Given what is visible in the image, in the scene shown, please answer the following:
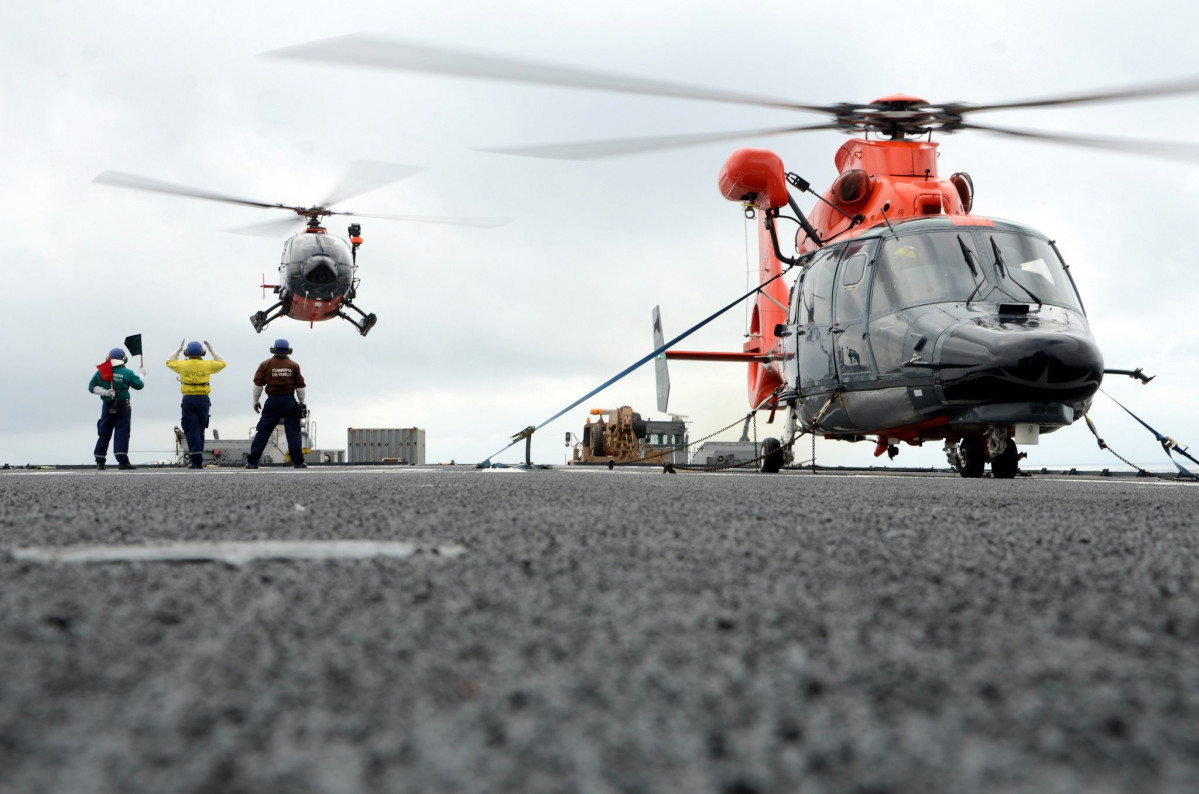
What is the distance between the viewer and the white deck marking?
1.69m

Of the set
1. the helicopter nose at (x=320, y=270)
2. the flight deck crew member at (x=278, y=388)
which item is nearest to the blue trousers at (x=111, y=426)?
the flight deck crew member at (x=278, y=388)

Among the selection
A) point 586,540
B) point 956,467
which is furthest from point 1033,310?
point 586,540

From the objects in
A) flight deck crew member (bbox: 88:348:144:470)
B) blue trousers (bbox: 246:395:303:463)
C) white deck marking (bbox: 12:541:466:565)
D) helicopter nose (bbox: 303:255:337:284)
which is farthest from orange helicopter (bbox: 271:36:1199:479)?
helicopter nose (bbox: 303:255:337:284)

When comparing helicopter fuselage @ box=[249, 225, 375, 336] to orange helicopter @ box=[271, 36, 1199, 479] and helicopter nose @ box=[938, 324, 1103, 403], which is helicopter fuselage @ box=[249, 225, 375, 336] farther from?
helicopter nose @ box=[938, 324, 1103, 403]

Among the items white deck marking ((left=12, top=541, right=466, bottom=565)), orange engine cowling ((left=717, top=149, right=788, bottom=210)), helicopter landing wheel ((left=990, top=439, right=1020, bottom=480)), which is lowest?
white deck marking ((left=12, top=541, right=466, bottom=565))

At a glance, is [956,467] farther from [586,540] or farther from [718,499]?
[586,540]

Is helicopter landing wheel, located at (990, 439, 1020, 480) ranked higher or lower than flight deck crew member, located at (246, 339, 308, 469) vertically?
lower

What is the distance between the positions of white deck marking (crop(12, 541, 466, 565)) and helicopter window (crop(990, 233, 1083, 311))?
706 cm

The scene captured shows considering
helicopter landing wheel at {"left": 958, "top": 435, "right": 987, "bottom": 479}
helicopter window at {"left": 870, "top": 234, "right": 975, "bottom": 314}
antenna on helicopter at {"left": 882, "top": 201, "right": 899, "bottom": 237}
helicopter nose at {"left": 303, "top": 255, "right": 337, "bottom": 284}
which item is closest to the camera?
helicopter window at {"left": 870, "top": 234, "right": 975, "bottom": 314}

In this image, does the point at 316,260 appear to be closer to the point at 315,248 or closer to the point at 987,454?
the point at 315,248

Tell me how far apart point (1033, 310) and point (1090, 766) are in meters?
7.41

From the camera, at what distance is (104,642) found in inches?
42.8

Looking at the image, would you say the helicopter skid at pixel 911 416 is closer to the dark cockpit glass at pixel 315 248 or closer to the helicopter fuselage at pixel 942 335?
the helicopter fuselage at pixel 942 335

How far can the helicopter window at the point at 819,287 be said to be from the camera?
883 cm
